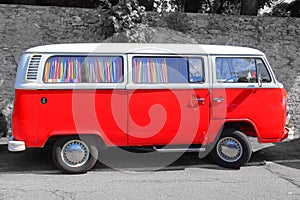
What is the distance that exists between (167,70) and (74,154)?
7.01ft

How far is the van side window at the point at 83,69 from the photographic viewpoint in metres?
5.51

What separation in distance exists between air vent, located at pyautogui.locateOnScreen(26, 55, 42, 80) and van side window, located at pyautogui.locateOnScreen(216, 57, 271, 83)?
10.2ft

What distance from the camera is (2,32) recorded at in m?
8.96

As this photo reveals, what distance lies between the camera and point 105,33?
930 cm

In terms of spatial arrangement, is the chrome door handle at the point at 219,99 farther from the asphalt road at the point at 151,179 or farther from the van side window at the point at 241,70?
the asphalt road at the point at 151,179

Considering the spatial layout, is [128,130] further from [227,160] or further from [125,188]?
[227,160]

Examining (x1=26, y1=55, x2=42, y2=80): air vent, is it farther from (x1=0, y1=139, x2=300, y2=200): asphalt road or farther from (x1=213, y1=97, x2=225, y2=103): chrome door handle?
(x1=213, y1=97, x2=225, y2=103): chrome door handle

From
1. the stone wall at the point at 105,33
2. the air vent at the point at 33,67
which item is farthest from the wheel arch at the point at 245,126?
the stone wall at the point at 105,33

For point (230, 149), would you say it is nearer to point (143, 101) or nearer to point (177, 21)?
point (143, 101)

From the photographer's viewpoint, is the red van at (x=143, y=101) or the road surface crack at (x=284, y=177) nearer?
the road surface crack at (x=284, y=177)

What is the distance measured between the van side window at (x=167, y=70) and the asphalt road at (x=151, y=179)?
162 centimetres

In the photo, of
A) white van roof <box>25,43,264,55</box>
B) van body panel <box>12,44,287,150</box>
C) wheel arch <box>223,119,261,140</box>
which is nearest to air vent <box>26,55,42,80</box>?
van body panel <box>12,44,287,150</box>

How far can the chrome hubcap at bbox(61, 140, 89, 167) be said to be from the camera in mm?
5535

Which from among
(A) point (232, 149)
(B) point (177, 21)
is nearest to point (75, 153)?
(A) point (232, 149)
